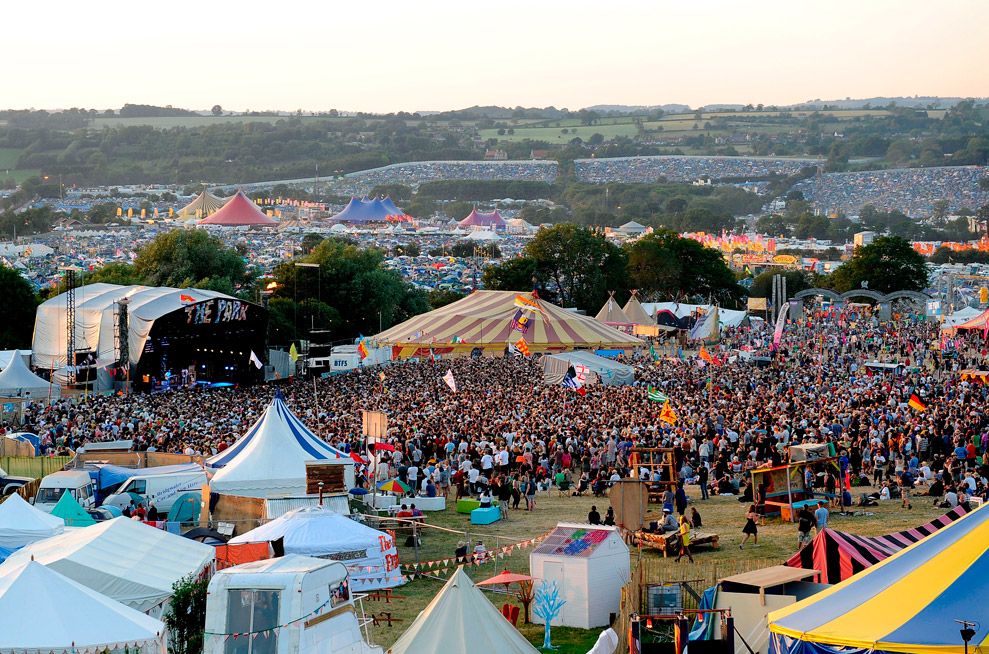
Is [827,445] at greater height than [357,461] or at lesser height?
greater

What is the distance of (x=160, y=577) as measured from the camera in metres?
10.6

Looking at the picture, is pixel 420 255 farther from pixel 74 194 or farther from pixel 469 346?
pixel 74 194

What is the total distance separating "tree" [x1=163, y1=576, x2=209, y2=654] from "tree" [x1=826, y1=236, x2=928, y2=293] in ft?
178

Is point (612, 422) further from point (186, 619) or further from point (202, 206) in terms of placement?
point (202, 206)

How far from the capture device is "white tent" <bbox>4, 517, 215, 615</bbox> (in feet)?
33.8

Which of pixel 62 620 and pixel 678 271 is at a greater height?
pixel 62 620

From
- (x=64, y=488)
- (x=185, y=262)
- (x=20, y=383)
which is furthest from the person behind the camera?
(x=185, y=262)

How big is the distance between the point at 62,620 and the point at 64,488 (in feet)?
24.7

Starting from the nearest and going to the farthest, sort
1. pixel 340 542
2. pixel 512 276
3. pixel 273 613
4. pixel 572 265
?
pixel 273 613 < pixel 340 542 < pixel 512 276 < pixel 572 265

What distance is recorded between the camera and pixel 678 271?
61594mm

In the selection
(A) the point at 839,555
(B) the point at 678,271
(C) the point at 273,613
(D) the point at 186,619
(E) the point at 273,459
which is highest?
(A) the point at 839,555

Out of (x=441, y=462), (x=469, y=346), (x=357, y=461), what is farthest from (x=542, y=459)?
(x=469, y=346)

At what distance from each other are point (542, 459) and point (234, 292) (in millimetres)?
31330

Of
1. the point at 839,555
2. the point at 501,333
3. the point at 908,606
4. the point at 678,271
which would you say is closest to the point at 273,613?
the point at 908,606
